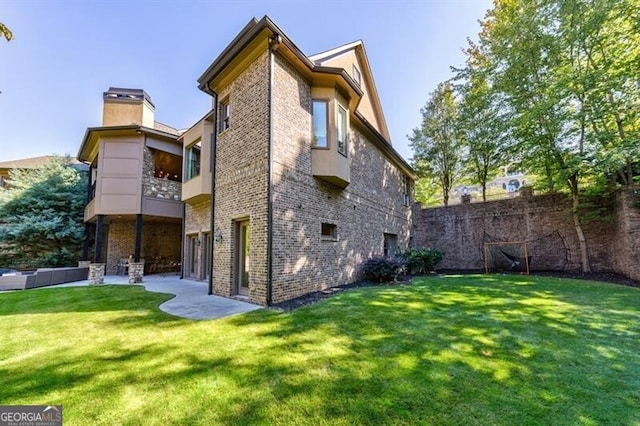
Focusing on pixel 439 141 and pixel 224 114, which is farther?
pixel 439 141

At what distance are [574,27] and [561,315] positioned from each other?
1160 centimetres

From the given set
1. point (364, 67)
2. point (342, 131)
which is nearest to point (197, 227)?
point (342, 131)

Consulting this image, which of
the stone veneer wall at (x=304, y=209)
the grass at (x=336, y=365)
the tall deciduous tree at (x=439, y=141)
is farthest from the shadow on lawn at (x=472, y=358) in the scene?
the tall deciduous tree at (x=439, y=141)

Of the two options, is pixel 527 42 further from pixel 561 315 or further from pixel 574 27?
pixel 561 315

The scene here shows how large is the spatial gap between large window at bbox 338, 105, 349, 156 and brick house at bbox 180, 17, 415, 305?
0.11ft

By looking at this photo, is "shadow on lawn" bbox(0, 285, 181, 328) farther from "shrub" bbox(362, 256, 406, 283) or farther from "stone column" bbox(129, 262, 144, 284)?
"shrub" bbox(362, 256, 406, 283)

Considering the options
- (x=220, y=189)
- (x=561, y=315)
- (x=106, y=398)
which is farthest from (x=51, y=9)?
(x=561, y=315)

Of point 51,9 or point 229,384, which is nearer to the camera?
point 229,384

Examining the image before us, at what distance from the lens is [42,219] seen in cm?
1538

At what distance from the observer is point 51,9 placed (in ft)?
25.8

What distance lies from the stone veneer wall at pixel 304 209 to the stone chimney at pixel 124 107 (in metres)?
12.5

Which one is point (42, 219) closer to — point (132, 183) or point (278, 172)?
point (132, 183)

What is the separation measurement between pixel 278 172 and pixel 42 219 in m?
16.6

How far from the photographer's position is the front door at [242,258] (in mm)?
7719
